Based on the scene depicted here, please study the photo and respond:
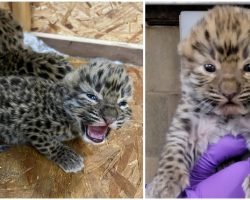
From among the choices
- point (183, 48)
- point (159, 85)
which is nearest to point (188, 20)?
point (183, 48)

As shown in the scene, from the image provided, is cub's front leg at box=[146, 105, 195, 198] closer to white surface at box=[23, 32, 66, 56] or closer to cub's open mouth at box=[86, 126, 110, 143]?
cub's open mouth at box=[86, 126, 110, 143]

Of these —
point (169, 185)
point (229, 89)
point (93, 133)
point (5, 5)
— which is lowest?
point (169, 185)

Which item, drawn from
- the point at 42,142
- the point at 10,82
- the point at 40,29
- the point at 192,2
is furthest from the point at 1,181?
the point at 192,2

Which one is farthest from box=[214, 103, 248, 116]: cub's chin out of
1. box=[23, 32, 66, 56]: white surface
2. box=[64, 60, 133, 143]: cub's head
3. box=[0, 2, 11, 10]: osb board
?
box=[0, 2, 11, 10]: osb board

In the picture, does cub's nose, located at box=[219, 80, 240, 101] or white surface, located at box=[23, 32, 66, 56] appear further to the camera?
white surface, located at box=[23, 32, 66, 56]

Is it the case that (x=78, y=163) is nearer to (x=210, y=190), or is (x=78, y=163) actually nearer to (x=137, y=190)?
(x=137, y=190)

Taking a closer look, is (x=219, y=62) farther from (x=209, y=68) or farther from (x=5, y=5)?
(x=5, y=5)
